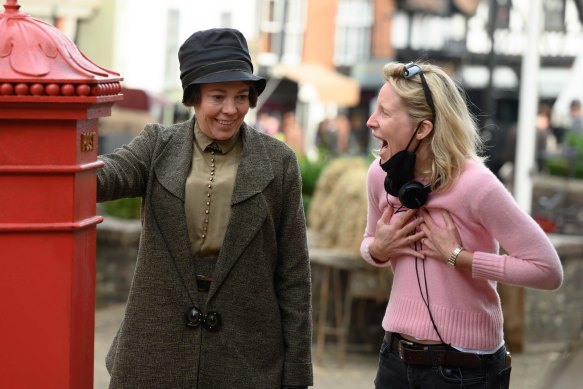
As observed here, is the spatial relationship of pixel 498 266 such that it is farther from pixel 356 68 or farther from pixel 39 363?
pixel 356 68

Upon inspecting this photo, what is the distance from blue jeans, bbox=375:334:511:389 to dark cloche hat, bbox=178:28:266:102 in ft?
3.03

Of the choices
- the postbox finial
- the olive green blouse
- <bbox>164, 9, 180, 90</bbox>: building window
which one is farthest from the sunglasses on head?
<bbox>164, 9, 180, 90</bbox>: building window

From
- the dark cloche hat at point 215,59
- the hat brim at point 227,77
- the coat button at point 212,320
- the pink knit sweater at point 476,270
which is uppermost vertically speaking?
the dark cloche hat at point 215,59

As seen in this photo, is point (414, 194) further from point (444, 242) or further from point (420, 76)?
point (420, 76)

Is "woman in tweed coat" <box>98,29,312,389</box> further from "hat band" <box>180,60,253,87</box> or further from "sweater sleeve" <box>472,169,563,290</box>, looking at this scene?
"sweater sleeve" <box>472,169,563,290</box>

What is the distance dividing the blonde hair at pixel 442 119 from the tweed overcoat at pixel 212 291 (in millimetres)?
442

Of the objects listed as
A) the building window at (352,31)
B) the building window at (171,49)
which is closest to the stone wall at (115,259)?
the building window at (171,49)

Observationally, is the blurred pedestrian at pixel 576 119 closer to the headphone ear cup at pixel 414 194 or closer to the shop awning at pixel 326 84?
the shop awning at pixel 326 84

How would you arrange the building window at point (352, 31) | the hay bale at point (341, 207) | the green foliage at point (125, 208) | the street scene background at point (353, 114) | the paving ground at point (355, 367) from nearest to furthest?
the paving ground at point (355, 367) < the hay bale at point (341, 207) < the street scene background at point (353, 114) < the green foliage at point (125, 208) < the building window at point (352, 31)

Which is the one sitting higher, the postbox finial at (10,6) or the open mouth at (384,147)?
the postbox finial at (10,6)

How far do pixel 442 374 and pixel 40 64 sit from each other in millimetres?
1454

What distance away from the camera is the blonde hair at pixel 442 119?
12.0ft

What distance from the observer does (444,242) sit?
3.62 meters

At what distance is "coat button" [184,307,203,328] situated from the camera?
141 inches
